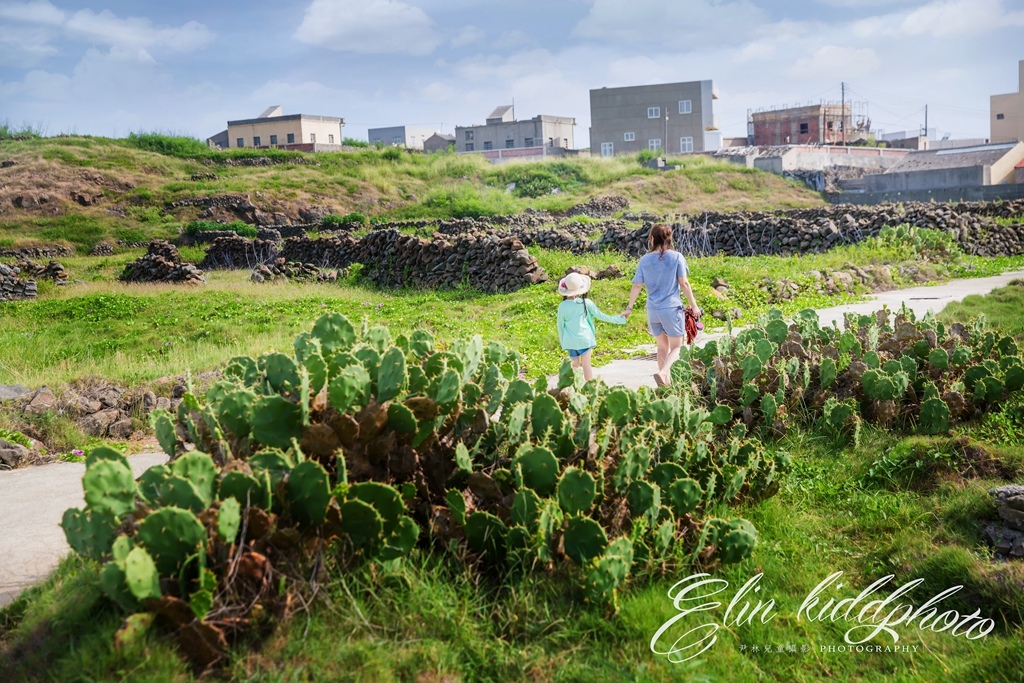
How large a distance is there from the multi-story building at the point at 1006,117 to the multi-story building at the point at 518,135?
104ft

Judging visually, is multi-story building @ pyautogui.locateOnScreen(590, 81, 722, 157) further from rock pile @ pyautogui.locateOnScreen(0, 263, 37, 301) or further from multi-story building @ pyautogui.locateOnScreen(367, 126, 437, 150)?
rock pile @ pyautogui.locateOnScreen(0, 263, 37, 301)

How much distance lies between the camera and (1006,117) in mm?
Result: 61656

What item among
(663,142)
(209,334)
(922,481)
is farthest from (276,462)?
(663,142)

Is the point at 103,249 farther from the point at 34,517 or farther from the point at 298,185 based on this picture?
the point at 34,517

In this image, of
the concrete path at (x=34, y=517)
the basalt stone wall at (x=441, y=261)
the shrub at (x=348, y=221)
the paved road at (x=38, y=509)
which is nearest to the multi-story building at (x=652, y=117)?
the shrub at (x=348, y=221)

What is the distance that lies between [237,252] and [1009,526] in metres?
25.2

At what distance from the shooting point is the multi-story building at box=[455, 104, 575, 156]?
218ft

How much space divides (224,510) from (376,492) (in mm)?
642

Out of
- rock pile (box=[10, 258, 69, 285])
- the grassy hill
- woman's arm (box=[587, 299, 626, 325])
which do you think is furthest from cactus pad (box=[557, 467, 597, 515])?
the grassy hill

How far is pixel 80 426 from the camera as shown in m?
7.58

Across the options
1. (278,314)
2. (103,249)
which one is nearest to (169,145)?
(103,249)

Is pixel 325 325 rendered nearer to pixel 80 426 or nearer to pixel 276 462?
pixel 276 462

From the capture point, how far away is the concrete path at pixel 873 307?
334 inches

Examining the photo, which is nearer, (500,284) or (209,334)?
(209,334)
